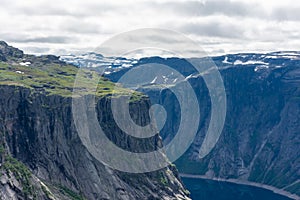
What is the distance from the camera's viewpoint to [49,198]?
196375 millimetres

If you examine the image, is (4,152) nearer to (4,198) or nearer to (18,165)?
(18,165)

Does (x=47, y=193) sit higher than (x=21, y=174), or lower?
lower

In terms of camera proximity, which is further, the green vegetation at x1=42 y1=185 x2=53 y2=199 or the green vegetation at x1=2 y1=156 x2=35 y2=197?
the green vegetation at x1=42 y1=185 x2=53 y2=199

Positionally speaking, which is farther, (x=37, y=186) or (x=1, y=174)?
(x=37, y=186)

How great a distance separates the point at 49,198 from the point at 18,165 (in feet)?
54.4

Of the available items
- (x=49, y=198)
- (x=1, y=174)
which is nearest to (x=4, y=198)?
(x=1, y=174)

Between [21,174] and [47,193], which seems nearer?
[21,174]

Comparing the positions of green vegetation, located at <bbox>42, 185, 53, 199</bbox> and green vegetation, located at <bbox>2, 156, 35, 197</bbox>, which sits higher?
green vegetation, located at <bbox>2, 156, 35, 197</bbox>

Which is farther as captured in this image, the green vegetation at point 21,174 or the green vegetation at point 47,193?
the green vegetation at point 47,193

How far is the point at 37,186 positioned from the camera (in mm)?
195625

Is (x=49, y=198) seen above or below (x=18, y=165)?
below

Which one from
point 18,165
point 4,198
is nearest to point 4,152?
point 18,165

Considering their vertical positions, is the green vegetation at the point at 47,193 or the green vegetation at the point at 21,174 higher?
the green vegetation at the point at 21,174

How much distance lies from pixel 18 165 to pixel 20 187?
11.4 meters
